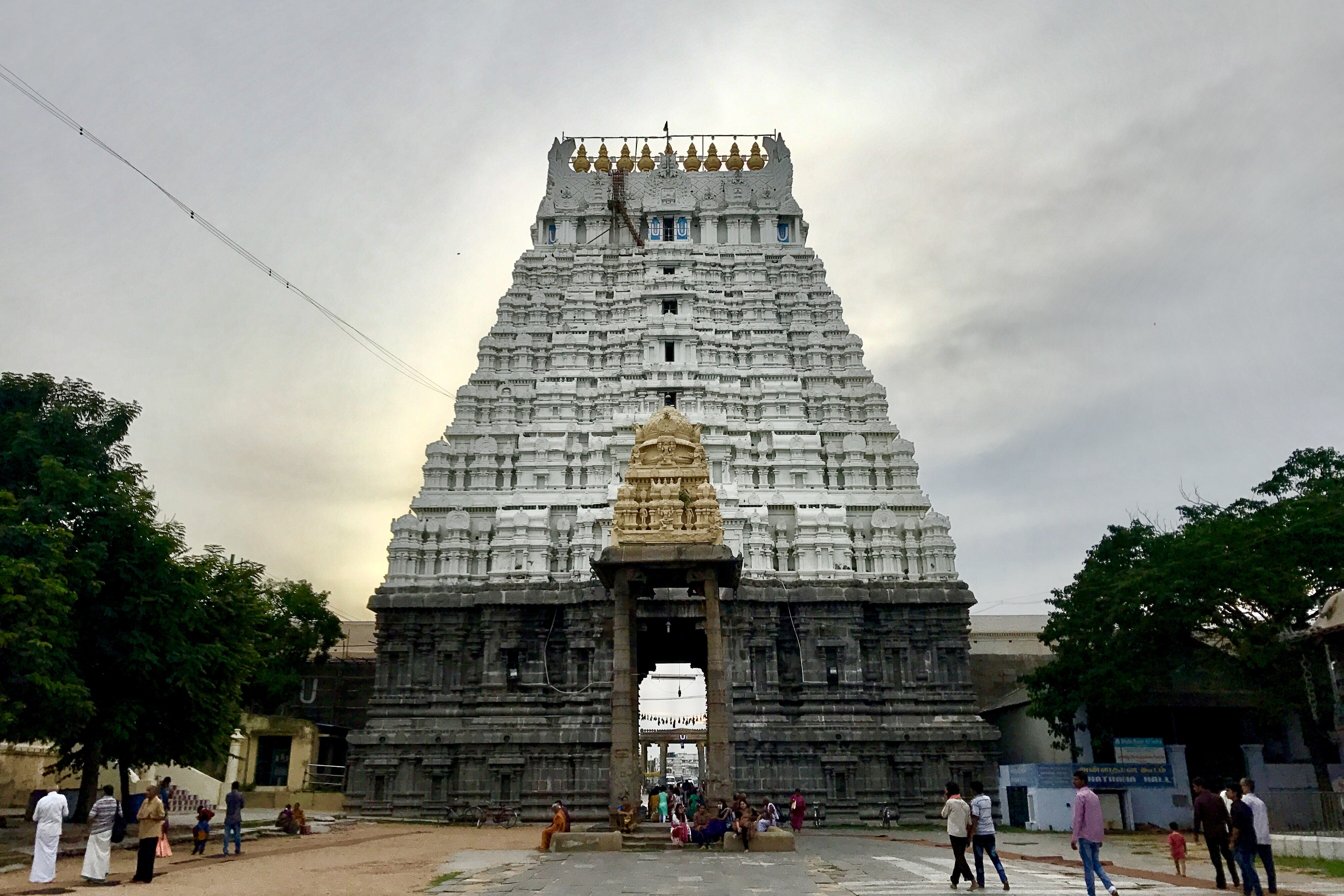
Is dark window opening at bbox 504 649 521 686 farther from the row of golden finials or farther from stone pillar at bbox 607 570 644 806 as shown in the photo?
the row of golden finials

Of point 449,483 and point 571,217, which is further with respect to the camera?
point 571,217

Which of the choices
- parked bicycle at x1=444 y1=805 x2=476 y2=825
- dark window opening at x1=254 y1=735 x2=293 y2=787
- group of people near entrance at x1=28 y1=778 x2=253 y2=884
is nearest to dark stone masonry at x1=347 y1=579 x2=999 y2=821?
A: parked bicycle at x1=444 y1=805 x2=476 y2=825

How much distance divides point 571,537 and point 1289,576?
80.5 feet

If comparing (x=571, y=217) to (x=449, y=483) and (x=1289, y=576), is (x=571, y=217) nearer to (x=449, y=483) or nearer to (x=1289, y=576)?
(x=449, y=483)

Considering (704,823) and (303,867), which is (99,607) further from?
(704,823)

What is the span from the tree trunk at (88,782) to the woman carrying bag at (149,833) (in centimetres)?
952

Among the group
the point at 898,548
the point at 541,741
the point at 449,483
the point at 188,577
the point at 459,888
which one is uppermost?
the point at 449,483

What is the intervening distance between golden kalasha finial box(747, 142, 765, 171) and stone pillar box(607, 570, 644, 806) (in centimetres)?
3787

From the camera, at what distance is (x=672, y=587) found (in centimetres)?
2884

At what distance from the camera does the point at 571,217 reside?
53250mm

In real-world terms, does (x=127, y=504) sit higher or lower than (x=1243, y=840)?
higher

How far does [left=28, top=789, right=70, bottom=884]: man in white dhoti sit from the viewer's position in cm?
1623

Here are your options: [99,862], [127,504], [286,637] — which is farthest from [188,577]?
[286,637]

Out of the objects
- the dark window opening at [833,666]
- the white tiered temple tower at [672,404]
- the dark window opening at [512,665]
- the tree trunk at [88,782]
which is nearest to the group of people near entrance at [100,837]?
the tree trunk at [88,782]
